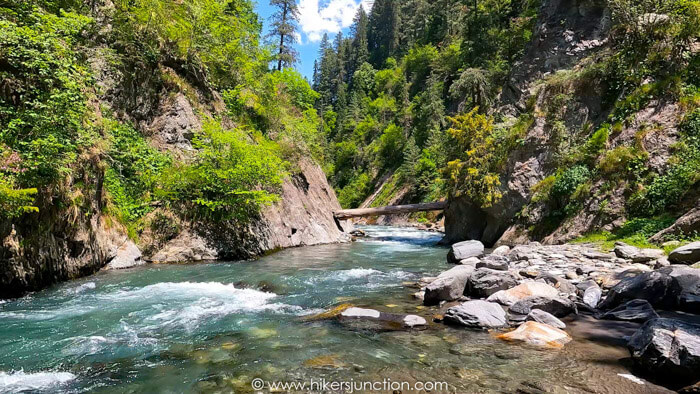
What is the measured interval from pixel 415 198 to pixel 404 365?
37469mm

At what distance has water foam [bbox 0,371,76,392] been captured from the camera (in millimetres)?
4238

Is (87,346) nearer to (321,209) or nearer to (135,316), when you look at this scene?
(135,316)

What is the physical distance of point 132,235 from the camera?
1248 centimetres

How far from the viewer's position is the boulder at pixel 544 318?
5887 millimetres

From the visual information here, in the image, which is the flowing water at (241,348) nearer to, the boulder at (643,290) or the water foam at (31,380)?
the water foam at (31,380)

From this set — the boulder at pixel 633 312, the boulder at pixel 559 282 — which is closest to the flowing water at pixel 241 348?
the boulder at pixel 633 312

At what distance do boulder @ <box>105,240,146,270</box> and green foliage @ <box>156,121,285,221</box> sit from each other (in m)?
2.16

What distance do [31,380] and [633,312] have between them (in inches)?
338

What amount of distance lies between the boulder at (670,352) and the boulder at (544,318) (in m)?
1.42

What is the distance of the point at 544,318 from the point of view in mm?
6051

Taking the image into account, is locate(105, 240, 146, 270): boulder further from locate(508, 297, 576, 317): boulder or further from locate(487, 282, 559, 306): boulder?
locate(508, 297, 576, 317): boulder

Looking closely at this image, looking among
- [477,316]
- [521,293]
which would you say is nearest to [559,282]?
[521,293]

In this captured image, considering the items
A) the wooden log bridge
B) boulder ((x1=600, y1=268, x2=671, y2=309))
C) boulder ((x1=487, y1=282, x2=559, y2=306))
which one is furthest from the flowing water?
the wooden log bridge

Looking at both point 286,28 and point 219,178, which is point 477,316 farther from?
point 286,28
